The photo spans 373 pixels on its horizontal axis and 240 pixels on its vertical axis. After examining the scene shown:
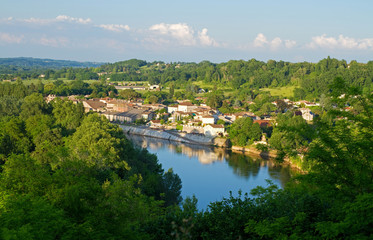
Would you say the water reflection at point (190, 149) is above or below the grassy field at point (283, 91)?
below

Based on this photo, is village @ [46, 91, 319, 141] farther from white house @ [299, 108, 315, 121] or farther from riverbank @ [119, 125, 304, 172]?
riverbank @ [119, 125, 304, 172]

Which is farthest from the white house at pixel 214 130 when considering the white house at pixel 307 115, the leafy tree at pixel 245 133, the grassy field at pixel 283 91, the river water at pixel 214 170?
the grassy field at pixel 283 91

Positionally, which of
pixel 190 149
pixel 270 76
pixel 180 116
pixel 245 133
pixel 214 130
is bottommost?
pixel 190 149

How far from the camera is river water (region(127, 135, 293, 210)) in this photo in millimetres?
12414

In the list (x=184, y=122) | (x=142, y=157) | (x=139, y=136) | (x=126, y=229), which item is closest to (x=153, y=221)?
(x=126, y=229)

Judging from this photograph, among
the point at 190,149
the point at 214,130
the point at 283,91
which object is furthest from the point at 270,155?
the point at 283,91

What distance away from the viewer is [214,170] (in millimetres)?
15211

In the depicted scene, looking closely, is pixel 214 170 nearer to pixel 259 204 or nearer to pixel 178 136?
pixel 178 136

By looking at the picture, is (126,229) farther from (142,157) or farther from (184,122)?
(184,122)

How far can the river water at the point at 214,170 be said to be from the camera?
1241cm

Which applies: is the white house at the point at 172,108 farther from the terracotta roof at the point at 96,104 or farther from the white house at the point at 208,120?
the white house at the point at 208,120

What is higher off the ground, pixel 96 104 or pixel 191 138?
pixel 96 104

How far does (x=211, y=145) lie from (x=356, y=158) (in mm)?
17612

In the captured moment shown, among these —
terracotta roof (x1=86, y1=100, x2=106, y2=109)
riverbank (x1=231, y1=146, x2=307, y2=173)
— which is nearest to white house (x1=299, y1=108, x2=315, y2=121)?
riverbank (x1=231, y1=146, x2=307, y2=173)
